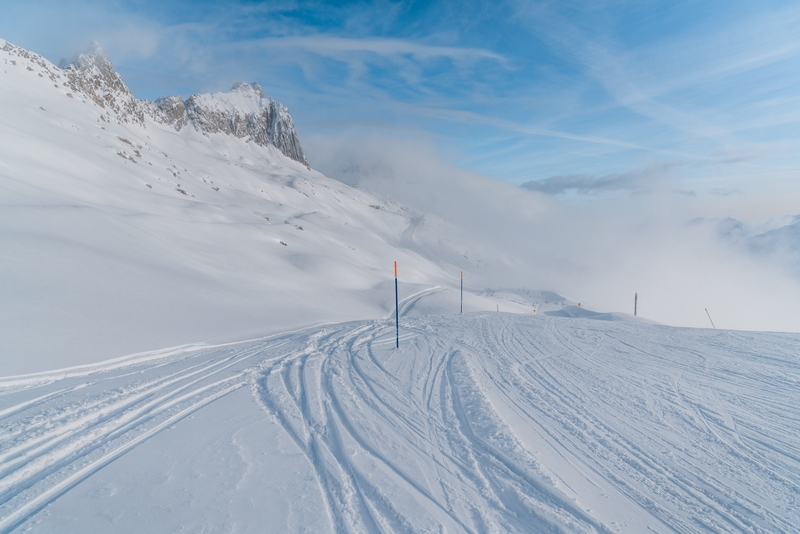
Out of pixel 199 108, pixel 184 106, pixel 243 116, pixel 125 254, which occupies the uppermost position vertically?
pixel 243 116

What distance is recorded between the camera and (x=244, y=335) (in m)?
12.1

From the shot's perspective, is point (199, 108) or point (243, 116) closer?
point (199, 108)

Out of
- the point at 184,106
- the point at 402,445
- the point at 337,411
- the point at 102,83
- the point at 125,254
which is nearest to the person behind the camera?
the point at 402,445

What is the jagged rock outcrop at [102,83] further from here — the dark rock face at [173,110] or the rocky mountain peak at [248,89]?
the rocky mountain peak at [248,89]

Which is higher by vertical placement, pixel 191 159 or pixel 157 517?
pixel 191 159

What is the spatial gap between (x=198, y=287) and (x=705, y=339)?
16083 millimetres

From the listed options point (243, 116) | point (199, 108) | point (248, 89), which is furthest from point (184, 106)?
point (248, 89)

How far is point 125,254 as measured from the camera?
14.6 metres

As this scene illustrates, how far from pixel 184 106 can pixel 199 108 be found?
10.8ft

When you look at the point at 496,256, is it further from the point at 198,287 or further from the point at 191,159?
the point at 198,287

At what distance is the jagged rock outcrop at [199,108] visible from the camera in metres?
58.0

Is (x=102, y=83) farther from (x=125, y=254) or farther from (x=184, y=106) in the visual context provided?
(x=125, y=254)

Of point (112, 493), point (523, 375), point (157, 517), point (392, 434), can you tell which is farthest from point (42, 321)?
point (523, 375)

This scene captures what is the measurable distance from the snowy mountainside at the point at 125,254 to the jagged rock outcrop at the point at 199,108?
26.5 feet
